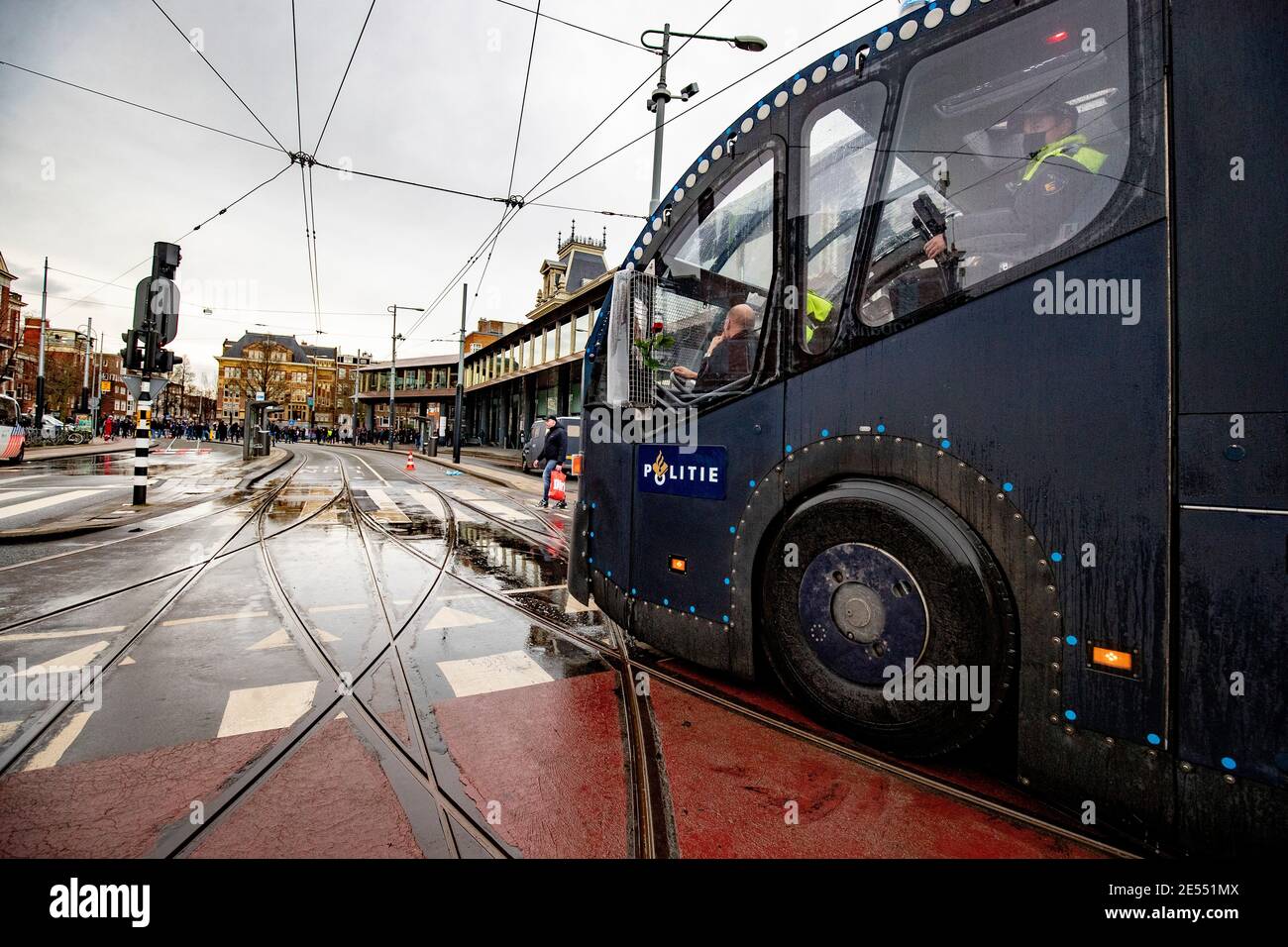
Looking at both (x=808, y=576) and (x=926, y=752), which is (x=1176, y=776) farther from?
(x=808, y=576)

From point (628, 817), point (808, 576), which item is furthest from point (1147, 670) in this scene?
point (628, 817)

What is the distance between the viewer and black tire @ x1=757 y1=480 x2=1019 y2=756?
231 cm

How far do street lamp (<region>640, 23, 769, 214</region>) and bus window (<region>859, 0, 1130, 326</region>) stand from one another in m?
7.28

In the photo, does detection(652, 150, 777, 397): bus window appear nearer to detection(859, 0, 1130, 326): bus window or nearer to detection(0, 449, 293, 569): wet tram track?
detection(859, 0, 1130, 326): bus window

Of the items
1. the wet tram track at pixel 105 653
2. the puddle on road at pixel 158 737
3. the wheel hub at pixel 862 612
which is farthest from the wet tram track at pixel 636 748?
the wet tram track at pixel 105 653

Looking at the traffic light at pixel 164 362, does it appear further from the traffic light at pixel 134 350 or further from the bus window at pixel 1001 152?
the bus window at pixel 1001 152

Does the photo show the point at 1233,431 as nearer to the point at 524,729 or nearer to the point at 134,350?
the point at 524,729

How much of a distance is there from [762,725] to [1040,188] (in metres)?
2.70

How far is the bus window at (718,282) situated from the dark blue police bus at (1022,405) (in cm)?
2

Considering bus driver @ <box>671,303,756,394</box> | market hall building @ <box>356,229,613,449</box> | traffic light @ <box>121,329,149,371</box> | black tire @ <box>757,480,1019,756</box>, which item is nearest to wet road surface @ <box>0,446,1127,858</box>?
black tire @ <box>757,480,1019,756</box>

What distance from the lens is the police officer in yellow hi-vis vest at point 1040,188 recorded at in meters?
2.17

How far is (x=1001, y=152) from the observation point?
241 cm

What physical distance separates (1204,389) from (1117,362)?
0.24 meters


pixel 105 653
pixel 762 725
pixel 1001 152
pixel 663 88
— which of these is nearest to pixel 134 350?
pixel 105 653
